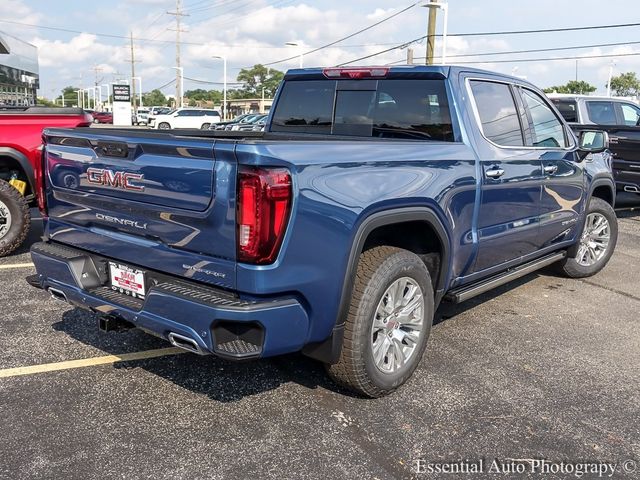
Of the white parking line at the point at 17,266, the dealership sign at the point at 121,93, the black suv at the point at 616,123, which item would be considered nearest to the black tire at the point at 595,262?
the black suv at the point at 616,123

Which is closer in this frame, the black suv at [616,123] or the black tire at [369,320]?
the black tire at [369,320]

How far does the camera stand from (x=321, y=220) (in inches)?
111

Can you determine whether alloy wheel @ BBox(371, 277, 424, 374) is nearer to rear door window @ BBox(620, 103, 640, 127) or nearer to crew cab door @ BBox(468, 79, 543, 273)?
crew cab door @ BBox(468, 79, 543, 273)

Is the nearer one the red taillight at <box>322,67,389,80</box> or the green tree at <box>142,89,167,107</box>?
the red taillight at <box>322,67,389,80</box>

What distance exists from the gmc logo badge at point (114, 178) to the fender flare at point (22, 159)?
3.60 m

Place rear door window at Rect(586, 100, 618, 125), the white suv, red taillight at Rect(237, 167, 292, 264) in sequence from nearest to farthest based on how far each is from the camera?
red taillight at Rect(237, 167, 292, 264) < rear door window at Rect(586, 100, 618, 125) < the white suv

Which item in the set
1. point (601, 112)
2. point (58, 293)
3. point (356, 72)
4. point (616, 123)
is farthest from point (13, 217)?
point (616, 123)

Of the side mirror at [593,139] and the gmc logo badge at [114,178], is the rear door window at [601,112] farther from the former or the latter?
the gmc logo badge at [114,178]

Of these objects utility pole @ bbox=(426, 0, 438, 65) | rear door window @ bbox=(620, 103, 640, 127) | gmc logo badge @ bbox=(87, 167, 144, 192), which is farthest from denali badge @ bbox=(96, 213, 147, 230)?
utility pole @ bbox=(426, 0, 438, 65)

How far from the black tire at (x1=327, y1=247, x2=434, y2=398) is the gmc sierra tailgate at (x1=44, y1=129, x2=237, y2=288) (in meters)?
0.76

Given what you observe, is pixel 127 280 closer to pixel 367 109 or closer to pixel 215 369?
pixel 215 369

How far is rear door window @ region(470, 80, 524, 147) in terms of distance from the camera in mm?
4219

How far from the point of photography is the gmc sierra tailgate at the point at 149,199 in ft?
8.84

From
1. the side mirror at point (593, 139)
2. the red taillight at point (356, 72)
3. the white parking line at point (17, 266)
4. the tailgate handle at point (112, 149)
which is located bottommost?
the white parking line at point (17, 266)
